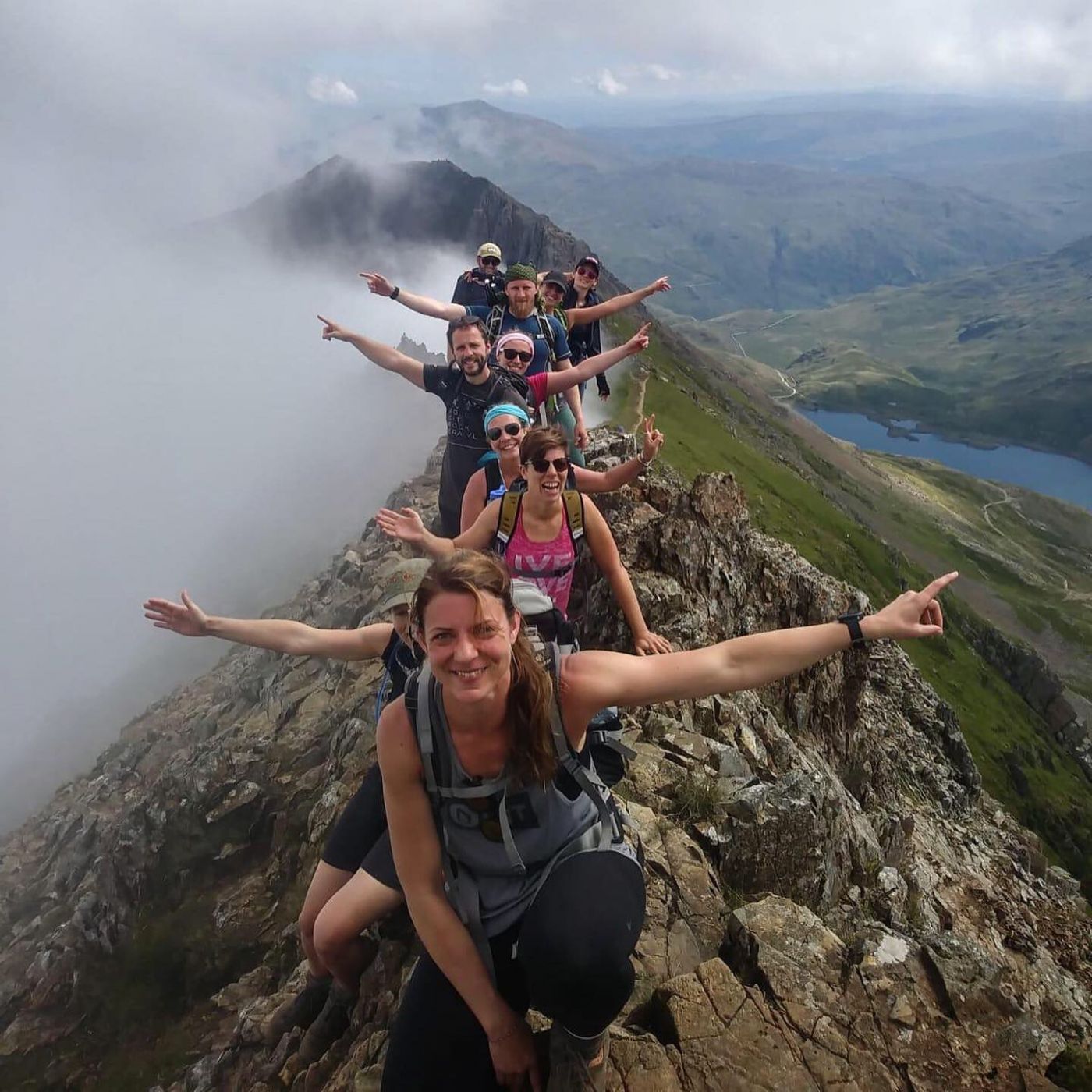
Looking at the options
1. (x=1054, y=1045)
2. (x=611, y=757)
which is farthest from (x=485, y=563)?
(x=1054, y=1045)

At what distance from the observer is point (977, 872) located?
2370cm

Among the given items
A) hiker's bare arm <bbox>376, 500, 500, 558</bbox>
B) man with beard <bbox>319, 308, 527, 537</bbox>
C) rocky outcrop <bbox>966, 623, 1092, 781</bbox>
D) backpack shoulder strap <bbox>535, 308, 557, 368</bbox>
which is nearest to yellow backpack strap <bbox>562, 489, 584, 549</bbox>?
hiker's bare arm <bbox>376, 500, 500, 558</bbox>

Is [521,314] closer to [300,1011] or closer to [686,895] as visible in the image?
[686,895]

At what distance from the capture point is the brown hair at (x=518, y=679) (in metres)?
5.44

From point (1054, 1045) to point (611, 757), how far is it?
719cm

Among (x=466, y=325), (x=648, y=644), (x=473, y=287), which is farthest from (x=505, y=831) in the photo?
(x=473, y=287)

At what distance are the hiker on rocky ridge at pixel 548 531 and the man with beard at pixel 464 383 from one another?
133 inches

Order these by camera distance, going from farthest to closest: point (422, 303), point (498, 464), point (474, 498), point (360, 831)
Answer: point (422, 303) → point (498, 464) → point (474, 498) → point (360, 831)

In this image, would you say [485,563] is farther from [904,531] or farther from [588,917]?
[904,531]

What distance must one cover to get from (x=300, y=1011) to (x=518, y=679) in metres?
9.23

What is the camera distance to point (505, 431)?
11500 millimetres

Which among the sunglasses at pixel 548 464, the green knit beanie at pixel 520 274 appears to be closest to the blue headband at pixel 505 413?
the sunglasses at pixel 548 464

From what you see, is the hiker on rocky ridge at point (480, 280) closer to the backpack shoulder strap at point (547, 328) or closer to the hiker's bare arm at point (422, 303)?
the hiker's bare arm at point (422, 303)

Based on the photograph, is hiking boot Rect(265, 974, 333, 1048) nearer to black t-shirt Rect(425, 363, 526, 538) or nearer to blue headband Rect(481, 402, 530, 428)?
black t-shirt Rect(425, 363, 526, 538)
